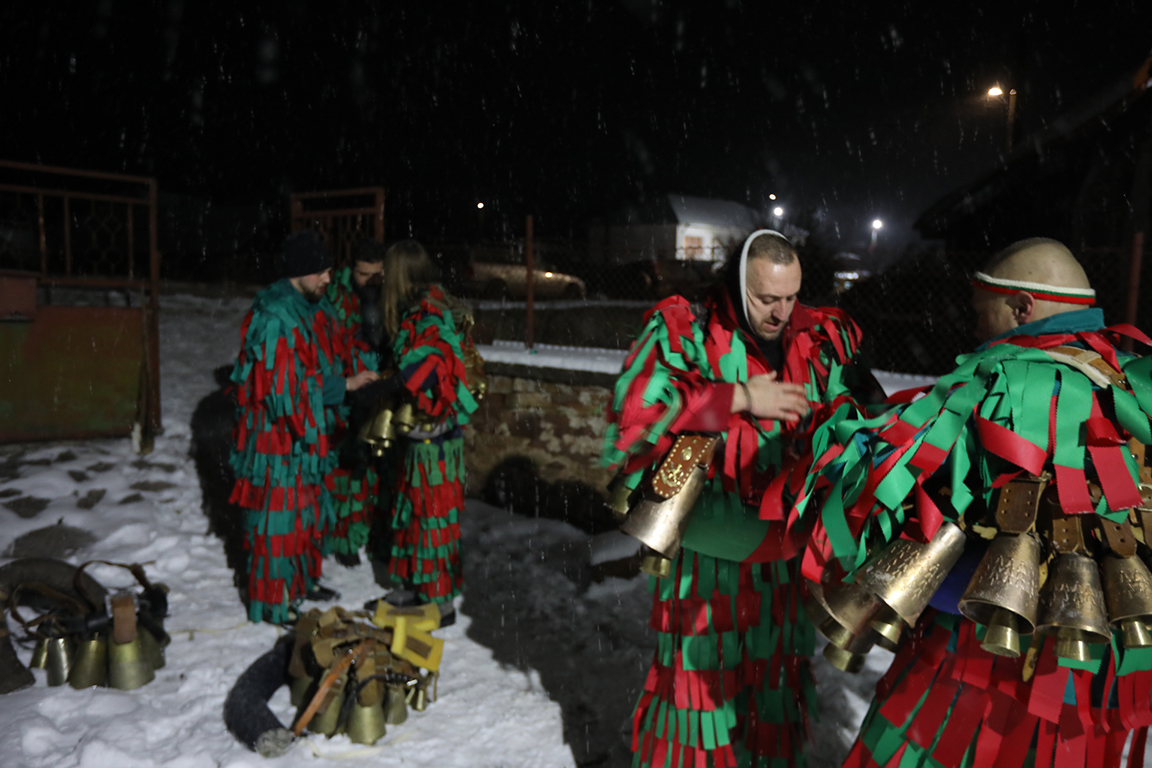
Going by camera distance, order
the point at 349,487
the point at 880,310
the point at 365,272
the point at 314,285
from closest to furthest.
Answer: the point at 314,285 → the point at 365,272 → the point at 349,487 → the point at 880,310

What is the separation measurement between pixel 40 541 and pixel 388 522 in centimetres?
215

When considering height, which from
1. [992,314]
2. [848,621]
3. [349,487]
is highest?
Answer: [992,314]

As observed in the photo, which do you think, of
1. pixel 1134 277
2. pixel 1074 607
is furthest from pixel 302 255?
pixel 1134 277

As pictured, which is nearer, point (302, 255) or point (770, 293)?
point (770, 293)

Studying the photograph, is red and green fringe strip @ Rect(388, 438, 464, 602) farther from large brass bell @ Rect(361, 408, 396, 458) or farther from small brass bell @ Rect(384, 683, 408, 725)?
small brass bell @ Rect(384, 683, 408, 725)

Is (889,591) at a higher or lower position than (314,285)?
lower

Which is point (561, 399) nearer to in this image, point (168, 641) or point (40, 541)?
point (168, 641)

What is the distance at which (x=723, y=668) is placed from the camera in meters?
2.25

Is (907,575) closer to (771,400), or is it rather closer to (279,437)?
(771,400)

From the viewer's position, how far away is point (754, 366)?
7.35 feet

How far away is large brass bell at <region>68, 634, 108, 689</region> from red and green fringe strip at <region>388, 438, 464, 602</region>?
140cm

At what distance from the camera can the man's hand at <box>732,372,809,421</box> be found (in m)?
1.95

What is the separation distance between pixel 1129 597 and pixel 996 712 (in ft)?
1.28

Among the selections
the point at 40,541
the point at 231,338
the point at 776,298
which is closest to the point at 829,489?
the point at 776,298
